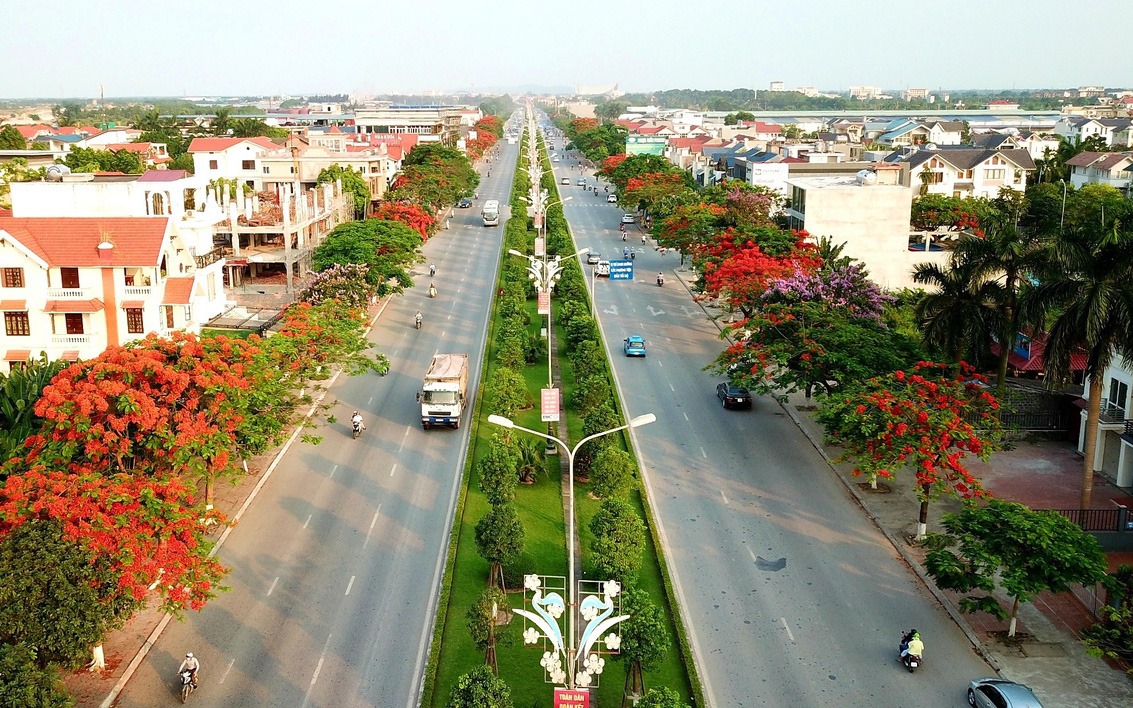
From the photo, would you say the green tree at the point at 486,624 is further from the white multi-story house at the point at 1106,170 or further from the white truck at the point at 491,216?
the white multi-story house at the point at 1106,170

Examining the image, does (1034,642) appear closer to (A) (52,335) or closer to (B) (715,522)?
(B) (715,522)

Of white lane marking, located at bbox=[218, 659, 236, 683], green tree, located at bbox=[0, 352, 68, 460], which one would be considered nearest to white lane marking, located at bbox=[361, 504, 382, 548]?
white lane marking, located at bbox=[218, 659, 236, 683]

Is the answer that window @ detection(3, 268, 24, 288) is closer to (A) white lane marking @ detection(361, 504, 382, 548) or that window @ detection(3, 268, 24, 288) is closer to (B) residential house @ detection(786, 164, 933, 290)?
(A) white lane marking @ detection(361, 504, 382, 548)

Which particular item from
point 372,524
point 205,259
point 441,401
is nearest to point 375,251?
point 205,259

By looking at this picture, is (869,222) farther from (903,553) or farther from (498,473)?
(498,473)

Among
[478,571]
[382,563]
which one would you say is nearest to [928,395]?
[478,571]
